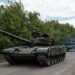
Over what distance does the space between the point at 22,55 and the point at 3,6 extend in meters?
11.8

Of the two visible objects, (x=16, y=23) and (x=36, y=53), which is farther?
(x=16, y=23)

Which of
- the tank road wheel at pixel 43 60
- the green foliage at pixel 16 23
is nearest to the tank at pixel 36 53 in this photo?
the tank road wheel at pixel 43 60

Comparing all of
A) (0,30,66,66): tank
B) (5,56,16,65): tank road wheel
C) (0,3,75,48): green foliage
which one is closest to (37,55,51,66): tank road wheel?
(0,30,66,66): tank

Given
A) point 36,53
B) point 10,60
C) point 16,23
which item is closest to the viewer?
point 36,53

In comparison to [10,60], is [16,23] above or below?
above

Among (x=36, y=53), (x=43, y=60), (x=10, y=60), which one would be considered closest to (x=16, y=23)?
(x=10, y=60)

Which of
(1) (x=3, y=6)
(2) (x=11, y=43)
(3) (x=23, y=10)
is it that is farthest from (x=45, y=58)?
(3) (x=23, y=10)

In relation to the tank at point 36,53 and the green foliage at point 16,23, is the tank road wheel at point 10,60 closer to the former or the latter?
the tank at point 36,53

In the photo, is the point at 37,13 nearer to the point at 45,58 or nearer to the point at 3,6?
the point at 3,6

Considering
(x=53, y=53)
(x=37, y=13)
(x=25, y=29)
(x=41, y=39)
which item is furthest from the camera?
(x=37, y=13)

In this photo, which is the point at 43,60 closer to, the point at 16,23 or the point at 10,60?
the point at 10,60

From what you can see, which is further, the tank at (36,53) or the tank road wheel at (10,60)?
the tank road wheel at (10,60)

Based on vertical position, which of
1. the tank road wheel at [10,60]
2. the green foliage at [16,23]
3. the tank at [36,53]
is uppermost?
the green foliage at [16,23]

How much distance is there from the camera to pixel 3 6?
91.5 ft
